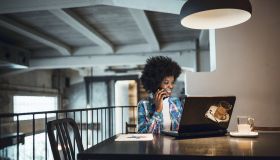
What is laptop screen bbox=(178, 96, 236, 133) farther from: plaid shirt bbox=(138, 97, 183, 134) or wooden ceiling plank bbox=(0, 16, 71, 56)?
wooden ceiling plank bbox=(0, 16, 71, 56)

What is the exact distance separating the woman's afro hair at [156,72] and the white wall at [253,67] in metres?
0.27

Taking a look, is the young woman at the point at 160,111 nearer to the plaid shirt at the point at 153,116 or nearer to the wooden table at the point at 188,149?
the plaid shirt at the point at 153,116

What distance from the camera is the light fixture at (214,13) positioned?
1.51 meters

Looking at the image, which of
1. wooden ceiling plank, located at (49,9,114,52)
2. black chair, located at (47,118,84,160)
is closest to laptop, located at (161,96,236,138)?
black chair, located at (47,118,84,160)

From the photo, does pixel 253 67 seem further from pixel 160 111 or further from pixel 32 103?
pixel 32 103

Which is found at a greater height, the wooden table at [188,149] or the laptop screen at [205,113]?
the laptop screen at [205,113]

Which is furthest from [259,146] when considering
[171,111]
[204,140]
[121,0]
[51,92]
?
[51,92]

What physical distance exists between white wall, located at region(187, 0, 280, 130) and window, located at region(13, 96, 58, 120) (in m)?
7.16

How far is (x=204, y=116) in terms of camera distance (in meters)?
1.70

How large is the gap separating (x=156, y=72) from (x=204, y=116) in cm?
94

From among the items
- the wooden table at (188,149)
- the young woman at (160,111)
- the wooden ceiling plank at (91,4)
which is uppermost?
the wooden ceiling plank at (91,4)

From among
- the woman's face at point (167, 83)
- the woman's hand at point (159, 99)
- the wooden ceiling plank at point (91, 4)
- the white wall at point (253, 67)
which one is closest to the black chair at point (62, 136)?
the woman's hand at point (159, 99)

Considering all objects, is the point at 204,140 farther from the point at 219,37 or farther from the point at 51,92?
the point at 51,92

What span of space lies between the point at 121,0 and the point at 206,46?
3.34 m
